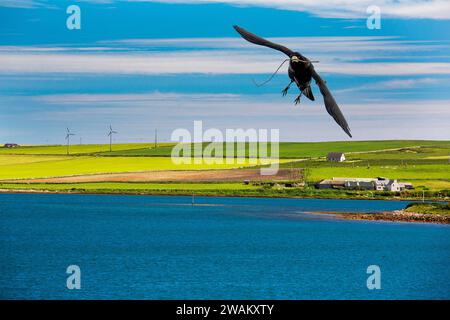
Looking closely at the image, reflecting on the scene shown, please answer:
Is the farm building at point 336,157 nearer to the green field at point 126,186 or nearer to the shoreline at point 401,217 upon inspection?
the green field at point 126,186

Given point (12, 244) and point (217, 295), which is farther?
point (12, 244)

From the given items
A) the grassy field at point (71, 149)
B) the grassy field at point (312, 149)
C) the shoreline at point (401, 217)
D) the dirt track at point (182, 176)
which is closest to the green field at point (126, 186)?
the dirt track at point (182, 176)

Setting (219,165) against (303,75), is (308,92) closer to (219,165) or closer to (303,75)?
(303,75)

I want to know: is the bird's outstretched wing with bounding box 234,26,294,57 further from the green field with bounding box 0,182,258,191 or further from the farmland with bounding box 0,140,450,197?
the green field with bounding box 0,182,258,191

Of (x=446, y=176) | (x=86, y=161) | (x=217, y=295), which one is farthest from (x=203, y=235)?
(x=86, y=161)
